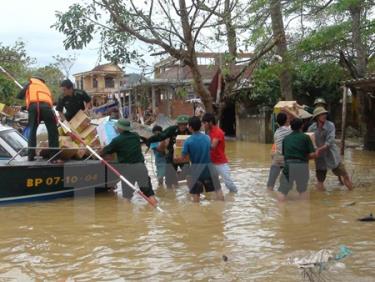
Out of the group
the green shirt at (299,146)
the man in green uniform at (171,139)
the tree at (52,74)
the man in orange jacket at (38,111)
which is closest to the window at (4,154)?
the man in orange jacket at (38,111)

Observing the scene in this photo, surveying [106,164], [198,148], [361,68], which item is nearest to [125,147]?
[106,164]

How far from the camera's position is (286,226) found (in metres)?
7.45

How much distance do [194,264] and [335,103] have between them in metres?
19.6

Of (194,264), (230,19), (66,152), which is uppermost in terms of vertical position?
(230,19)

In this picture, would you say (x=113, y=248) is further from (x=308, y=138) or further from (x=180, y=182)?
(x=180, y=182)

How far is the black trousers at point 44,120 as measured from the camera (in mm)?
9359

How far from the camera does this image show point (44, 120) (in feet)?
30.9

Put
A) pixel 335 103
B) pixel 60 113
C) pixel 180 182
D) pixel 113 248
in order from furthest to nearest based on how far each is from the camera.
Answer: pixel 335 103 < pixel 180 182 < pixel 60 113 < pixel 113 248

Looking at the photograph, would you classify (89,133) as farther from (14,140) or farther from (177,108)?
(177,108)

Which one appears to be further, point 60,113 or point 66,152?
point 60,113

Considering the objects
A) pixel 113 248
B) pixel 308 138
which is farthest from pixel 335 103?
pixel 113 248

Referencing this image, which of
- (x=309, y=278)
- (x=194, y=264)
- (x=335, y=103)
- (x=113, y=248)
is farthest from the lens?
(x=335, y=103)

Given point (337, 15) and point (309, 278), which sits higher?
point (337, 15)

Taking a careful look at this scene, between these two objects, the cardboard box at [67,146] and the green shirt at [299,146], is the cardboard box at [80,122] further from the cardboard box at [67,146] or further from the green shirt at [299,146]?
the green shirt at [299,146]
